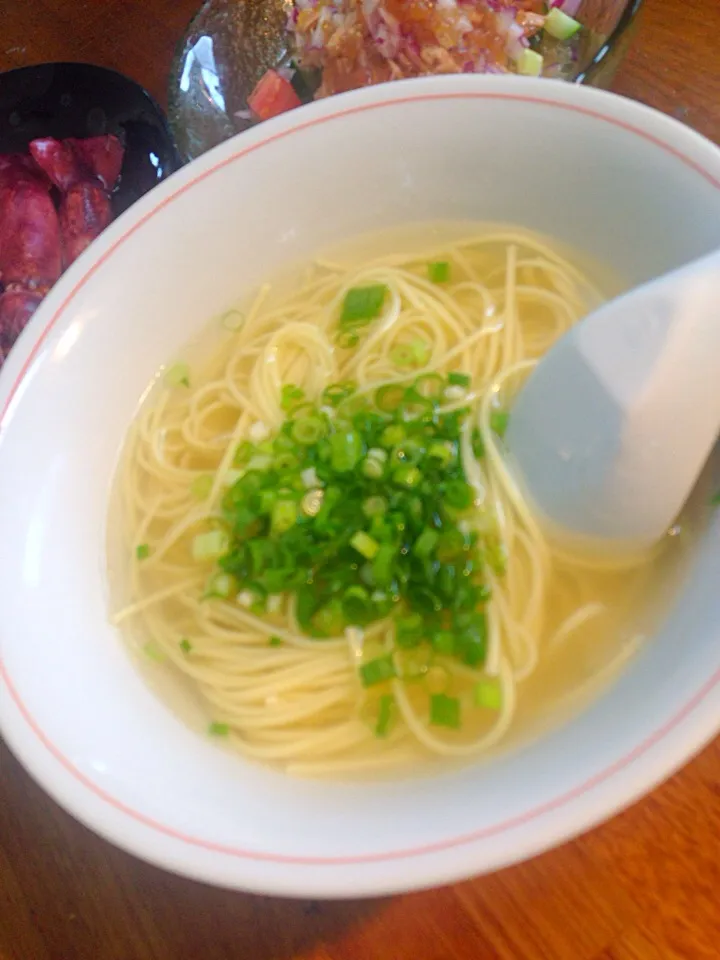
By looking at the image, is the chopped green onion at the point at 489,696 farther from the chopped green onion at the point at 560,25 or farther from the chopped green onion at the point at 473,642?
the chopped green onion at the point at 560,25

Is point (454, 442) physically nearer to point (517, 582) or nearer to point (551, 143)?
point (517, 582)

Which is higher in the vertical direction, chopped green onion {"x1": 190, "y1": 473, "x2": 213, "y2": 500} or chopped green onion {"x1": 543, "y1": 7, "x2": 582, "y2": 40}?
chopped green onion {"x1": 543, "y1": 7, "x2": 582, "y2": 40}

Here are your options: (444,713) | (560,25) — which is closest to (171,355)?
(444,713)

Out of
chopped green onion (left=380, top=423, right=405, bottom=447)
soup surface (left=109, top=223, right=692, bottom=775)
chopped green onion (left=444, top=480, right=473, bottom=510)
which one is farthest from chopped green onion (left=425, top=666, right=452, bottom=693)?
chopped green onion (left=380, top=423, right=405, bottom=447)

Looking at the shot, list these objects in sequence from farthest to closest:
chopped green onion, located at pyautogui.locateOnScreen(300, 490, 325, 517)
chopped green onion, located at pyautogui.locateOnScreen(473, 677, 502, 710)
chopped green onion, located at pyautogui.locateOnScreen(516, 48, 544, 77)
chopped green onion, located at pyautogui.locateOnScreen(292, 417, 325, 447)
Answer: chopped green onion, located at pyautogui.locateOnScreen(516, 48, 544, 77)
chopped green onion, located at pyautogui.locateOnScreen(292, 417, 325, 447)
chopped green onion, located at pyautogui.locateOnScreen(300, 490, 325, 517)
chopped green onion, located at pyautogui.locateOnScreen(473, 677, 502, 710)

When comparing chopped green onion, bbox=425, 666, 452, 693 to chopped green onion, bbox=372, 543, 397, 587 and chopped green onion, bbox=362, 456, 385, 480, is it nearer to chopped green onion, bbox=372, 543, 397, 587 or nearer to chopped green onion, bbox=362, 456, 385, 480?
chopped green onion, bbox=372, 543, 397, 587

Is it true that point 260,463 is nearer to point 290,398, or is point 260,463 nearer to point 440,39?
point 290,398

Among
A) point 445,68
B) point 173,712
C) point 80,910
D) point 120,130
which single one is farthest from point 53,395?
point 445,68
